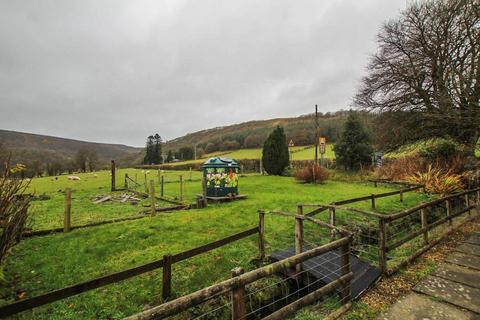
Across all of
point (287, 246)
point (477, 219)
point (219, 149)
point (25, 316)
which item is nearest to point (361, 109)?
point (477, 219)

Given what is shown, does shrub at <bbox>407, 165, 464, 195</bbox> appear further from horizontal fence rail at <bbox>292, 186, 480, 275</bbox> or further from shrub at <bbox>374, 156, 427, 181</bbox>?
shrub at <bbox>374, 156, 427, 181</bbox>

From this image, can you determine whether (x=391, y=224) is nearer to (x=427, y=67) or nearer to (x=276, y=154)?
(x=427, y=67)

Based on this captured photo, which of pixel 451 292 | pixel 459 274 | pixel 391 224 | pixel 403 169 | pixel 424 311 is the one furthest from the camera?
pixel 403 169

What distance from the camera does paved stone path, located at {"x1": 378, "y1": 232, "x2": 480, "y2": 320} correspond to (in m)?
3.19

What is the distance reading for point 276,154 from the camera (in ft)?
77.6

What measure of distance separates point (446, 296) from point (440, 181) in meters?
10.3

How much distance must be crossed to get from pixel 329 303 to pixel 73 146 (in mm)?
89812

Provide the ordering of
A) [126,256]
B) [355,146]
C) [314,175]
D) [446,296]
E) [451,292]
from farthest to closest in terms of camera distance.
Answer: [355,146], [314,175], [126,256], [451,292], [446,296]

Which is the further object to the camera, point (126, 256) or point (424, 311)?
point (126, 256)

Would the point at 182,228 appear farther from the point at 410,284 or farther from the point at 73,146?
the point at 73,146

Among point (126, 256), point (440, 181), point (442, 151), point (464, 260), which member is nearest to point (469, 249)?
point (464, 260)

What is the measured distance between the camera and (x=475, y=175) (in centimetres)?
1148

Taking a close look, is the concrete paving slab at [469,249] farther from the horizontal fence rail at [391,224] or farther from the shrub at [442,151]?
the shrub at [442,151]

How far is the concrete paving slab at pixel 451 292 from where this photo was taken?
339cm
